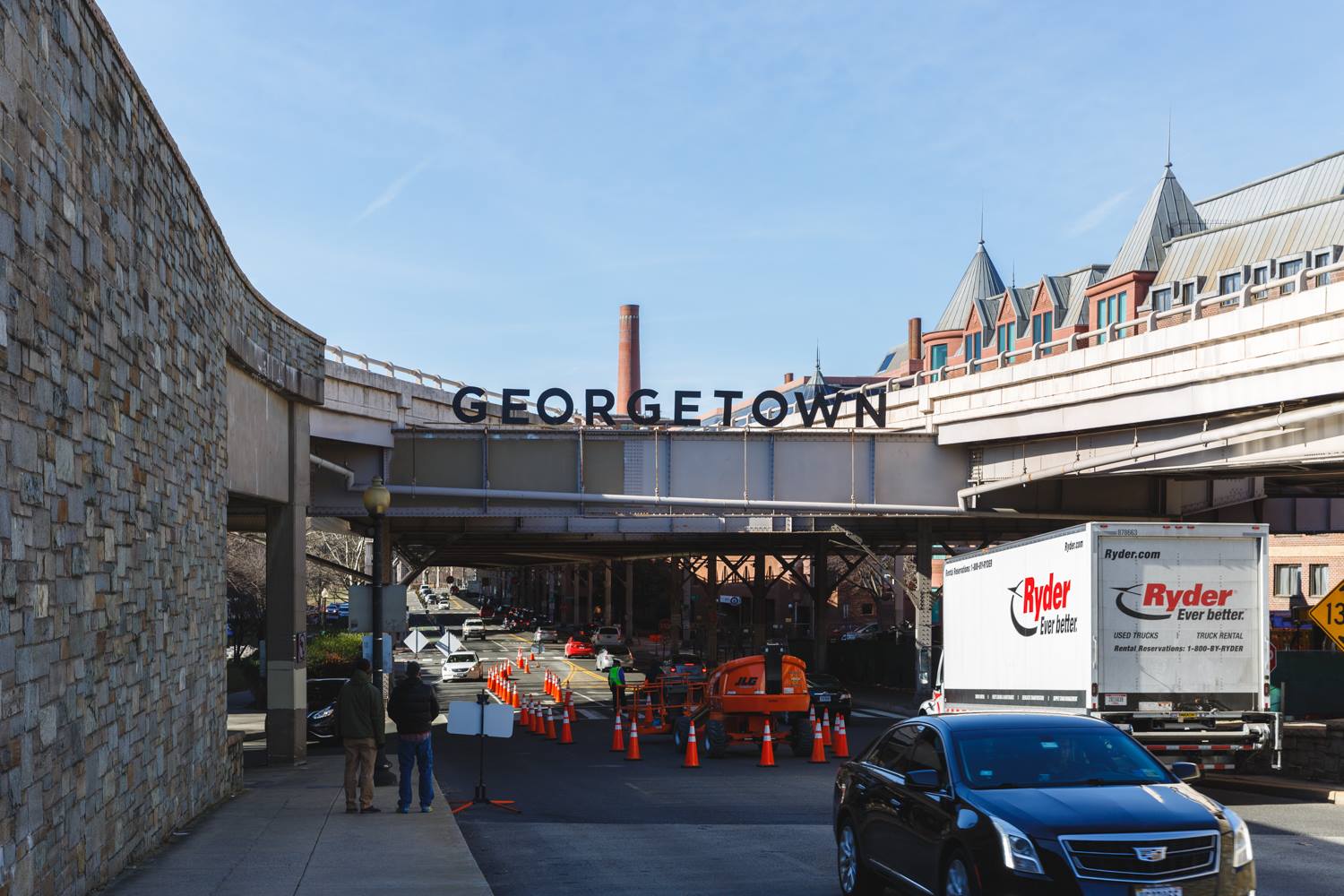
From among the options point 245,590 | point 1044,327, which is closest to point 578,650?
point 245,590

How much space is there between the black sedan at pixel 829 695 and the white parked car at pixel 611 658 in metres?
23.6

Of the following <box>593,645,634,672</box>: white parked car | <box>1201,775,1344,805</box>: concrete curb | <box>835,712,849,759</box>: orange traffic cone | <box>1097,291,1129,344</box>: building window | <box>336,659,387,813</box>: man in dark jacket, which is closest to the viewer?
<box>336,659,387,813</box>: man in dark jacket

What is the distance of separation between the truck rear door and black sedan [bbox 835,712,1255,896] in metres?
6.80

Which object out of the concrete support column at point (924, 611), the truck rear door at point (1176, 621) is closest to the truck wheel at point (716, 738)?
the truck rear door at point (1176, 621)

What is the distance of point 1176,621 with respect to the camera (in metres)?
17.5

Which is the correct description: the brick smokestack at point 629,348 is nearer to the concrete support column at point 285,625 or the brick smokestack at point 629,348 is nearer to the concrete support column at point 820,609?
the concrete support column at point 820,609

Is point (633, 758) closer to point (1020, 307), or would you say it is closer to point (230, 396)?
point (230, 396)

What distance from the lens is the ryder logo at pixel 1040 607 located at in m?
18.2

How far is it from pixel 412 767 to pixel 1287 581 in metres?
57.4

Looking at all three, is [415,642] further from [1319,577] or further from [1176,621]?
[1319,577]

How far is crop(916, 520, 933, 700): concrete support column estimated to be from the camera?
139 ft

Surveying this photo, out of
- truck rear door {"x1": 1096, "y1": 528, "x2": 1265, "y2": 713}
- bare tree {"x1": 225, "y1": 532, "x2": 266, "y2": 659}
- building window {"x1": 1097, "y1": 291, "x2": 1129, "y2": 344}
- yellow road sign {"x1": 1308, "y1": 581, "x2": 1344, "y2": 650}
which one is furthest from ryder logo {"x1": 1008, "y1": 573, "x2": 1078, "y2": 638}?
building window {"x1": 1097, "y1": 291, "x2": 1129, "y2": 344}

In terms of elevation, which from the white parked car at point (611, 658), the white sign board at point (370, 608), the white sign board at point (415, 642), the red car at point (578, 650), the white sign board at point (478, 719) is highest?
the white sign board at point (370, 608)

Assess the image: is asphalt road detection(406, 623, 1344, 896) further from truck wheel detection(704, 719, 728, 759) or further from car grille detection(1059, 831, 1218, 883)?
car grille detection(1059, 831, 1218, 883)
